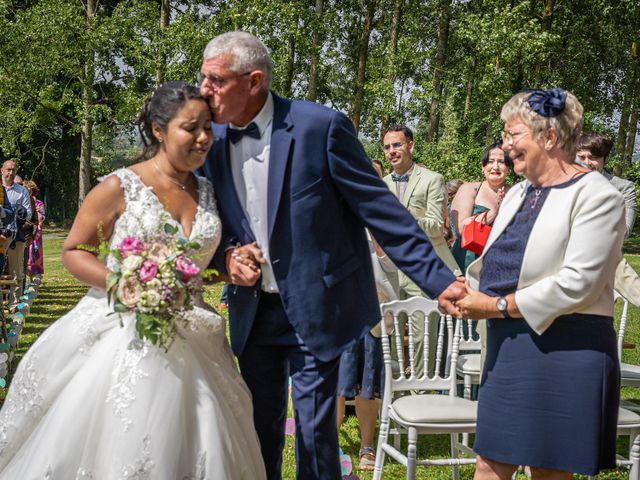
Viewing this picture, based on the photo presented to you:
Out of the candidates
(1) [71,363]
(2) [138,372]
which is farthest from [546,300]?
(1) [71,363]

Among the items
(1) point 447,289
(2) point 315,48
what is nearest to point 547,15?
(2) point 315,48

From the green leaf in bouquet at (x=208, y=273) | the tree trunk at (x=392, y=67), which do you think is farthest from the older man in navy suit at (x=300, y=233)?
the tree trunk at (x=392, y=67)

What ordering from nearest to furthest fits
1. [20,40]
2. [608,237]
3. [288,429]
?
[608,237] < [288,429] < [20,40]

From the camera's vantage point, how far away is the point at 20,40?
69.3 feet

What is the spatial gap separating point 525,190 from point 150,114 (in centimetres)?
168

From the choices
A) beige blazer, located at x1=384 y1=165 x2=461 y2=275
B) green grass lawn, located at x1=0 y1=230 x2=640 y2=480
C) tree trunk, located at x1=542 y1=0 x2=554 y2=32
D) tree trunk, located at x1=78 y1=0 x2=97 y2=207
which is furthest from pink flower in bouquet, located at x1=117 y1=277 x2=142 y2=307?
tree trunk, located at x1=78 y1=0 x2=97 y2=207

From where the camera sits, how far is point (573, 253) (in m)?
3.09

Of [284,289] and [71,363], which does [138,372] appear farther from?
[284,289]

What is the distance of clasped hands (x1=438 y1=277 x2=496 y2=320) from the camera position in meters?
3.31

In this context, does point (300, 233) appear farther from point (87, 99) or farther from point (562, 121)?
point (87, 99)

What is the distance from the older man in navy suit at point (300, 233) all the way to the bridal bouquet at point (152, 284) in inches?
12.2

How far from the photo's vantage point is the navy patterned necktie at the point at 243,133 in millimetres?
3369

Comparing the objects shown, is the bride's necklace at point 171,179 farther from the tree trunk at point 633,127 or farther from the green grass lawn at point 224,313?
the tree trunk at point 633,127

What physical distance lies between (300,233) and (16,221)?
28.0ft
